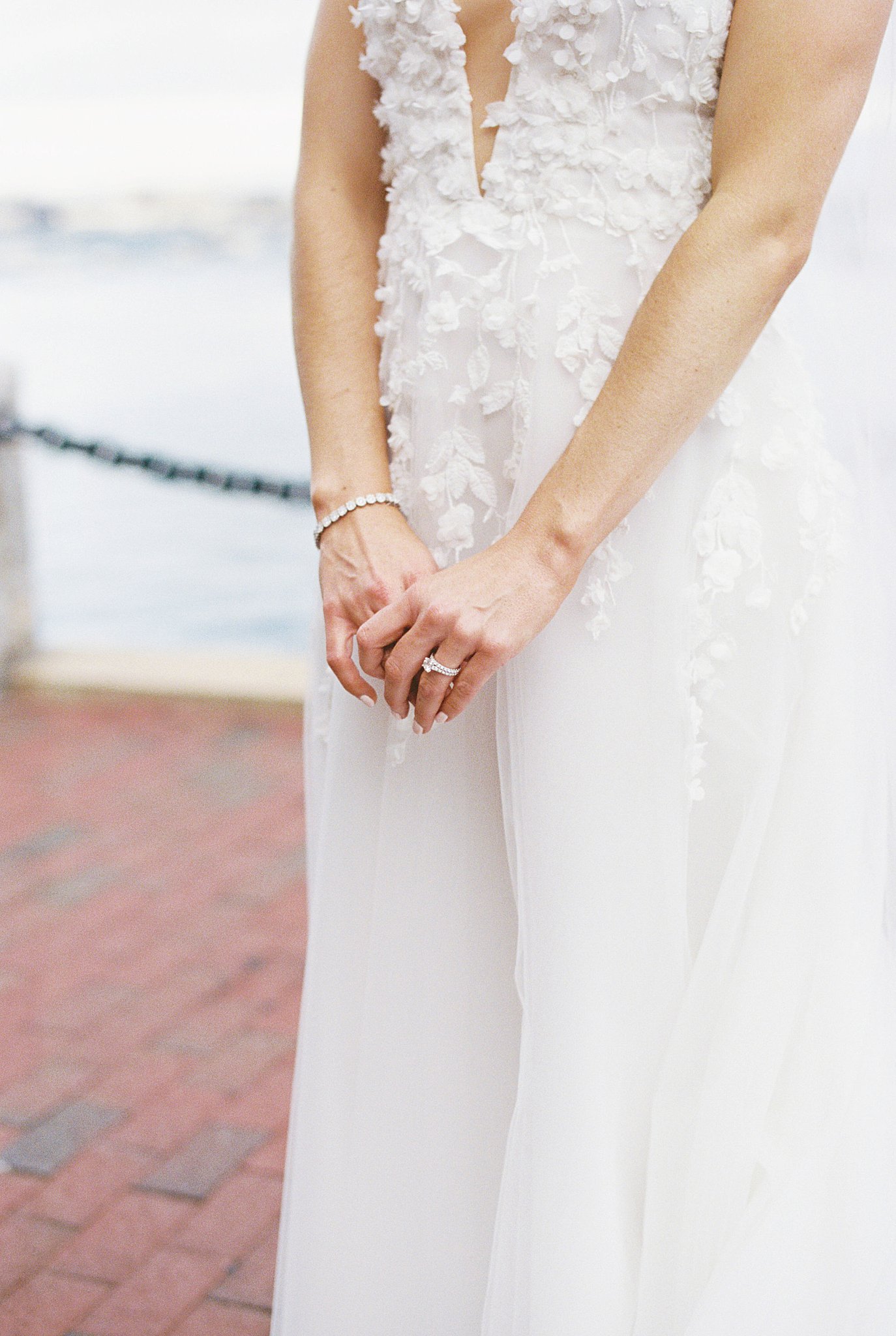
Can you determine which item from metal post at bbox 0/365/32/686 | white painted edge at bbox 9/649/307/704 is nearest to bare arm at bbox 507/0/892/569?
white painted edge at bbox 9/649/307/704

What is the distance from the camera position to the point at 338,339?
4.75 ft

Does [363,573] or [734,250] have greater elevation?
[734,250]

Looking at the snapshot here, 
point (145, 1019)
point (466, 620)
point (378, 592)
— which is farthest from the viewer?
point (145, 1019)

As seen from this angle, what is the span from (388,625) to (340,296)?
Answer: 1.44ft

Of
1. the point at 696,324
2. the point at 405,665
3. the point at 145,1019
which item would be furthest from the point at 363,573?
the point at 145,1019

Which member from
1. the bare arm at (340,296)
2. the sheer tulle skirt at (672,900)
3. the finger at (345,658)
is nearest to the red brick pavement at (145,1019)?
the sheer tulle skirt at (672,900)

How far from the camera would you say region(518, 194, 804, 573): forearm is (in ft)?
3.93

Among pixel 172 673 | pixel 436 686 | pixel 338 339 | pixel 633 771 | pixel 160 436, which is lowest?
pixel 160 436

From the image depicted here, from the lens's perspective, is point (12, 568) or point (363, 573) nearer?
point (363, 573)

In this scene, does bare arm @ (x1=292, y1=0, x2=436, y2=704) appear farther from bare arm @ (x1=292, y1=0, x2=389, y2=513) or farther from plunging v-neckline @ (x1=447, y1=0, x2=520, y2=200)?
plunging v-neckline @ (x1=447, y1=0, x2=520, y2=200)

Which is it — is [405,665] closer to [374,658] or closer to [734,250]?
[374,658]

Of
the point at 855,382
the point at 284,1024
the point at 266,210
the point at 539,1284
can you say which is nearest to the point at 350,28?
the point at 855,382

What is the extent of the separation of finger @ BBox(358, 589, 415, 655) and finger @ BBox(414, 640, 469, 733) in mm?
45

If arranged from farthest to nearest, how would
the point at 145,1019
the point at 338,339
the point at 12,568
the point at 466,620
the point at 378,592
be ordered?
the point at 12,568 → the point at 145,1019 → the point at 338,339 → the point at 378,592 → the point at 466,620
